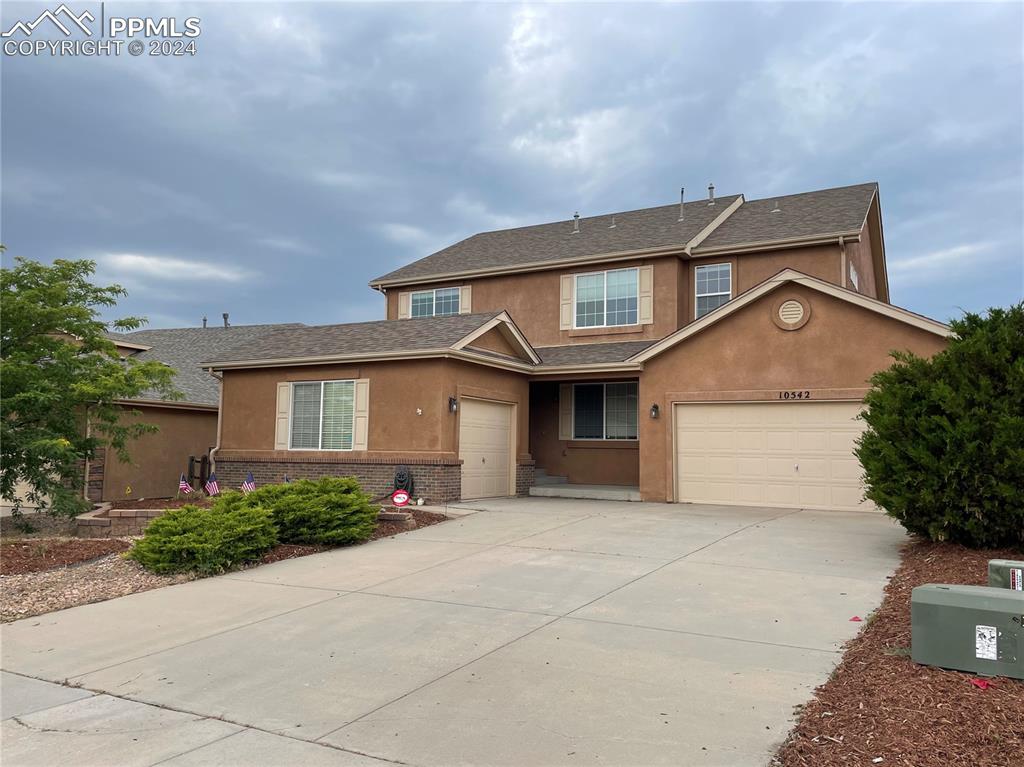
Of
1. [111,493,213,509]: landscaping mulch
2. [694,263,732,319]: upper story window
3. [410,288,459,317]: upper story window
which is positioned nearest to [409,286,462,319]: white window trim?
[410,288,459,317]: upper story window

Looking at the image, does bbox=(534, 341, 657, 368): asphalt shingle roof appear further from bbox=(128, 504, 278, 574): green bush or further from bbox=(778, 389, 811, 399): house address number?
bbox=(128, 504, 278, 574): green bush

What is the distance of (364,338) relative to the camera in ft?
58.3

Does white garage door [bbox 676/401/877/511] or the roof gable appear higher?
the roof gable

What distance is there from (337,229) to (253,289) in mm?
11002

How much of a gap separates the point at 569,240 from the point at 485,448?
753cm

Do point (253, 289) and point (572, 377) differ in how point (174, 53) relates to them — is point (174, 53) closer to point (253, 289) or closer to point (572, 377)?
point (572, 377)

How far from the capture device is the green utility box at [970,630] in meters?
4.88

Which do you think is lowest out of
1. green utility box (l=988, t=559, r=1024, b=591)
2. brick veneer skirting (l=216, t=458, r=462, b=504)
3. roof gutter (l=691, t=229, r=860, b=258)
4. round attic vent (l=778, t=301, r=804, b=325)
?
green utility box (l=988, t=559, r=1024, b=591)

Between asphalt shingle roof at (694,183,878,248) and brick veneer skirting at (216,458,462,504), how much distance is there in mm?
8548

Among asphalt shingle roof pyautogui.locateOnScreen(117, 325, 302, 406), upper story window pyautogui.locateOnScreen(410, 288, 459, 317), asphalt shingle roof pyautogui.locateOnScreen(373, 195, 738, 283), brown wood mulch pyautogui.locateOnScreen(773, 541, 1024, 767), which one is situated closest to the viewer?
brown wood mulch pyautogui.locateOnScreen(773, 541, 1024, 767)

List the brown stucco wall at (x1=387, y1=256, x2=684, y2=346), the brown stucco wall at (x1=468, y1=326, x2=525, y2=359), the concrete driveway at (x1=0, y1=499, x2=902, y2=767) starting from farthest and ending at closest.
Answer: the brown stucco wall at (x1=387, y1=256, x2=684, y2=346)
the brown stucco wall at (x1=468, y1=326, x2=525, y2=359)
the concrete driveway at (x1=0, y1=499, x2=902, y2=767)

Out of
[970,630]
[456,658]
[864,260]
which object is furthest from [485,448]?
[970,630]

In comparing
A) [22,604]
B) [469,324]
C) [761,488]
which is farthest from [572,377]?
[22,604]

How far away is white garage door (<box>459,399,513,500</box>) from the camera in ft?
54.4
